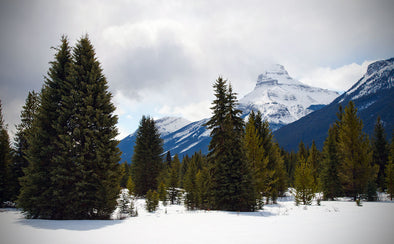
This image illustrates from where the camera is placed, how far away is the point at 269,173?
22969 millimetres

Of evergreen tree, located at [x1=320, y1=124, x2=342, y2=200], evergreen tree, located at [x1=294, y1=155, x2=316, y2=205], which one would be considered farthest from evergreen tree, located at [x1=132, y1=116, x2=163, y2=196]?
evergreen tree, located at [x1=320, y1=124, x2=342, y2=200]

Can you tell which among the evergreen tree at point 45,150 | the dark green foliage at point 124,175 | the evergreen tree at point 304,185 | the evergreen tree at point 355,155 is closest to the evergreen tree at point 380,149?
the evergreen tree at point 355,155

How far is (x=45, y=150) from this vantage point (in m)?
11.0

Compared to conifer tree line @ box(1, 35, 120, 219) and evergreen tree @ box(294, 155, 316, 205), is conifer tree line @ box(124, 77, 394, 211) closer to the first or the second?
evergreen tree @ box(294, 155, 316, 205)

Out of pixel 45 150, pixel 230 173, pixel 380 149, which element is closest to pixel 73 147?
pixel 45 150

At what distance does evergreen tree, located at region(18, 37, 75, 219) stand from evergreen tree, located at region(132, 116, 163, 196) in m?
21.0

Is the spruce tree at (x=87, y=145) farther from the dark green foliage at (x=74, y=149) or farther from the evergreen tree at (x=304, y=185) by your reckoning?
the evergreen tree at (x=304, y=185)

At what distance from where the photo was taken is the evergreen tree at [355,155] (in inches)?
941

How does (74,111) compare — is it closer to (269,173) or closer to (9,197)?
(9,197)

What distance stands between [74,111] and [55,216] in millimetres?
5416

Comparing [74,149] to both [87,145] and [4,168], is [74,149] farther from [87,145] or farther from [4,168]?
[4,168]

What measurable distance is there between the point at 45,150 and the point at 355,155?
97.4 ft

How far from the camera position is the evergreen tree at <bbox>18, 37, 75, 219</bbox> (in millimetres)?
10539

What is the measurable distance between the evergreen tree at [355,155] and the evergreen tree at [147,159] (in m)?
25.2
